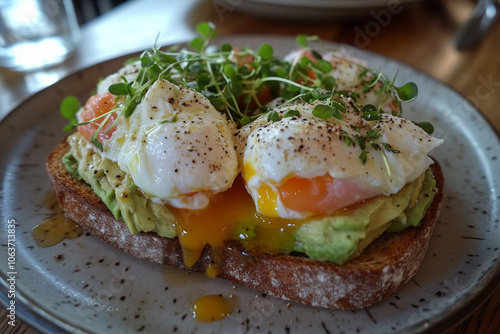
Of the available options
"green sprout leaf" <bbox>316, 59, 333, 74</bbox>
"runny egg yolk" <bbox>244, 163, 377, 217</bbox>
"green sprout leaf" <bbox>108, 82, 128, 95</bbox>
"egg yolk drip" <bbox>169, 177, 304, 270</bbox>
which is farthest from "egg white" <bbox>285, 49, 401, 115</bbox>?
"green sprout leaf" <bbox>108, 82, 128, 95</bbox>

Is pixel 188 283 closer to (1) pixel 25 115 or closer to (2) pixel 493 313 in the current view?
(2) pixel 493 313

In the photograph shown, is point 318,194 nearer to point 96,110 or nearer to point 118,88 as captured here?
Answer: point 118,88

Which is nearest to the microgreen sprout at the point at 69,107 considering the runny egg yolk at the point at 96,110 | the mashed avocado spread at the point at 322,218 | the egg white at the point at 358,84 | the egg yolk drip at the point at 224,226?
the runny egg yolk at the point at 96,110

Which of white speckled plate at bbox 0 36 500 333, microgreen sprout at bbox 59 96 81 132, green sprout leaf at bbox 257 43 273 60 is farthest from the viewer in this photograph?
green sprout leaf at bbox 257 43 273 60

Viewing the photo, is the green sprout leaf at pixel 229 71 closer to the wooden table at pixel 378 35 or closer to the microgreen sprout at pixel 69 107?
the microgreen sprout at pixel 69 107

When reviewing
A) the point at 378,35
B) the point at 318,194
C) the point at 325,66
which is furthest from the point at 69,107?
the point at 378,35

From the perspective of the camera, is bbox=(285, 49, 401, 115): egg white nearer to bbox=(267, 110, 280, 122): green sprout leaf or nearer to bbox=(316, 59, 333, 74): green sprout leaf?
bbox=(316, 59, 333, 74): green sprout leaf
